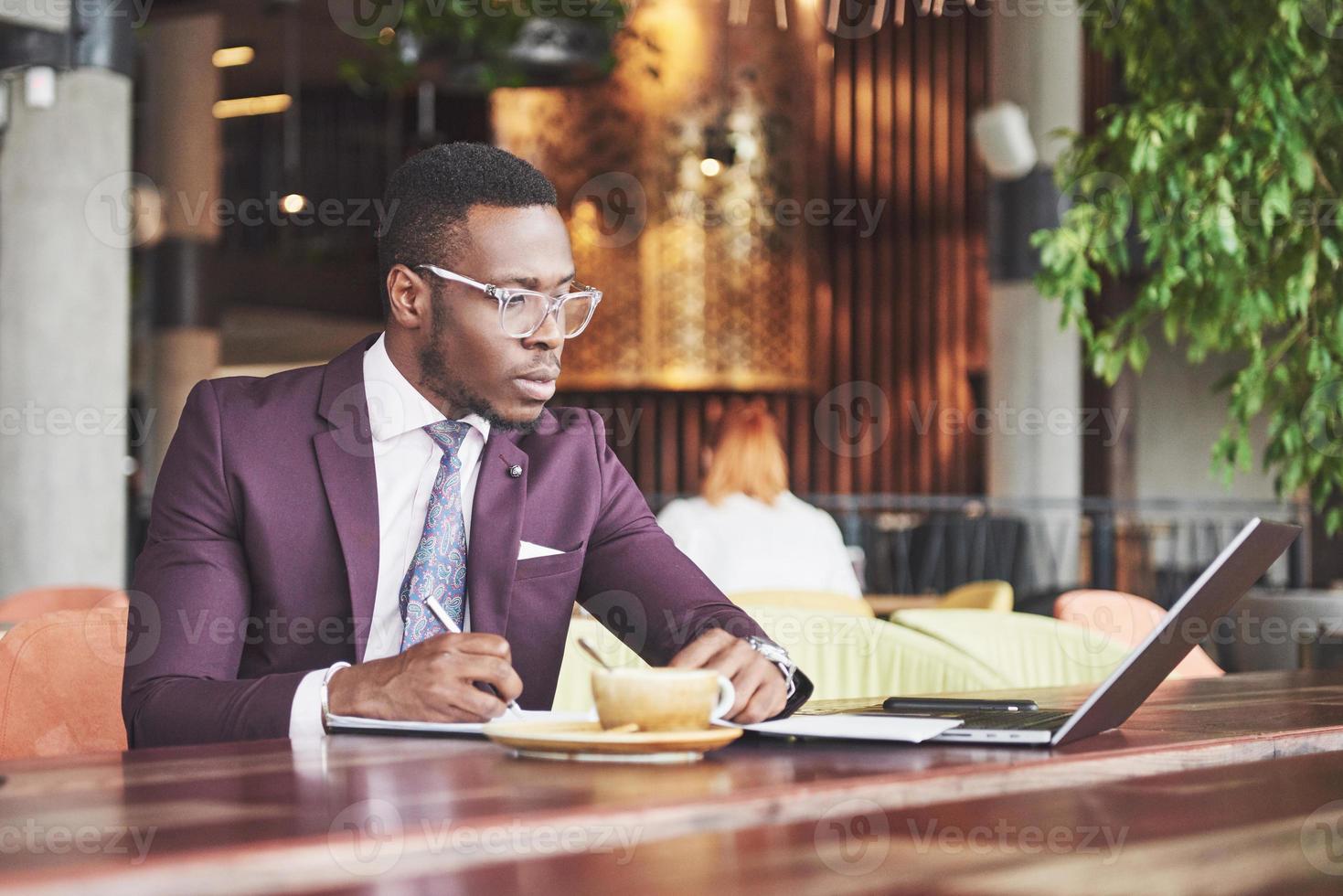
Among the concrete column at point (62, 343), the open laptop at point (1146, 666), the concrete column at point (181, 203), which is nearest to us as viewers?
the open laptop at point (1146, 666)

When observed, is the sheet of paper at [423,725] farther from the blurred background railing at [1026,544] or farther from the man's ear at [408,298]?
the blurred background railing at [1026,544]

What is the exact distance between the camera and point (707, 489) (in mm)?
5078

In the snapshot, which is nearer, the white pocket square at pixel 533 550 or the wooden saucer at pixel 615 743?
the wooden saucer at pixel 615 743

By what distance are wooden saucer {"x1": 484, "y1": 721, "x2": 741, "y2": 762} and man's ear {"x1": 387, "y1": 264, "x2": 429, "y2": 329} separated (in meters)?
0.75

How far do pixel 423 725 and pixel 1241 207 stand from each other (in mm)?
2197

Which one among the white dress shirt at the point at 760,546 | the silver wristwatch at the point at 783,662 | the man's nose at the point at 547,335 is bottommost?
the white dress shirt at the point at 760,546

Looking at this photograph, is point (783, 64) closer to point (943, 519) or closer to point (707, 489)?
point (943, 519)

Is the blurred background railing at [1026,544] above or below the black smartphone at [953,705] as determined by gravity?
below

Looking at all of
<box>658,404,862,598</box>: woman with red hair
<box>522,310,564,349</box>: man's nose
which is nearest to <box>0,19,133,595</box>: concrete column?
<box>658,404,862,598</box>: woman with red hair

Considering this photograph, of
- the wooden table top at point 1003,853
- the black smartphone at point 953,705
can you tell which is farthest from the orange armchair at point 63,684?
the wooden table top at point 1003,853

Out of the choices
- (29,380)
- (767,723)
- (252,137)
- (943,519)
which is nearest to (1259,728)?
(767,723)

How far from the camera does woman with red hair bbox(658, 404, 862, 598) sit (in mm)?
4758

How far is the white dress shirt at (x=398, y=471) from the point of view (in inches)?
65.6

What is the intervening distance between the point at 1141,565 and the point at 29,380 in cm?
839
